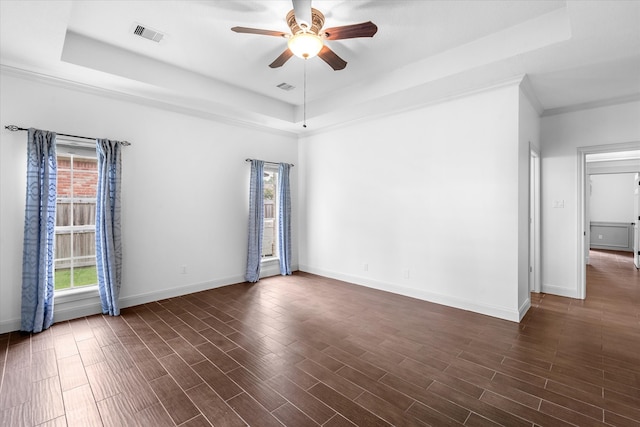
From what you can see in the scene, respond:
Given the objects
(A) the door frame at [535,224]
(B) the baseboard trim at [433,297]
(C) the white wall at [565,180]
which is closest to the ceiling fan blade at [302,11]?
(B) the baseboard trim at [433,297]

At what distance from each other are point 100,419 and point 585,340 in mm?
4172

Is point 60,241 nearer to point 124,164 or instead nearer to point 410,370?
point 124,164

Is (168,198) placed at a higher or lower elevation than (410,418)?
higher

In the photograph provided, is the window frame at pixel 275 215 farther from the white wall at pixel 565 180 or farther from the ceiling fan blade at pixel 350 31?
the white wall at pixel 565 180

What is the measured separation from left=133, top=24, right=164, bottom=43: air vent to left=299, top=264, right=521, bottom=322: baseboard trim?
4.17 meters

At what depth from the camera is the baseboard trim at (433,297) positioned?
3.47 meters

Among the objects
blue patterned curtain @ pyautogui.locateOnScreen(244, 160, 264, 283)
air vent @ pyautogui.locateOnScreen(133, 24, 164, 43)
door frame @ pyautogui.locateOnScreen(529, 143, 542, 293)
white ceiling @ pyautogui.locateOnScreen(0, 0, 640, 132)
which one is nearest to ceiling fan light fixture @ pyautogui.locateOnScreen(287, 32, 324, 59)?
white ceiling @ pyautogui.locateOnScreen(0, 0, 640, 132)

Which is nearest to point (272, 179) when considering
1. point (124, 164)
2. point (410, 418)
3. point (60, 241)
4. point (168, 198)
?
point (168, 198)

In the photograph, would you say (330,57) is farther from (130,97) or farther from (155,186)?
(155,186)

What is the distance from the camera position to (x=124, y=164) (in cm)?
387

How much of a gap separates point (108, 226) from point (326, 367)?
302cm

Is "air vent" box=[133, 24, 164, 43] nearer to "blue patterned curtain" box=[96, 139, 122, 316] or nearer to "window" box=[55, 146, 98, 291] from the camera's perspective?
"blue patterned curtain" box=[96, 139, 122, 316]

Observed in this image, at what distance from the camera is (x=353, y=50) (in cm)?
329

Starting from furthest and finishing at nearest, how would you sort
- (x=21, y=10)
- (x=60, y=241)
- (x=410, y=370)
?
(x=60, y=241) → (x=410, y=370) → (x=21, y=10)
